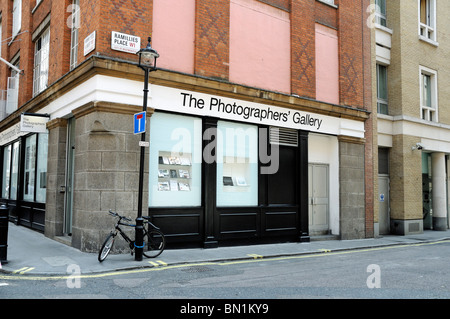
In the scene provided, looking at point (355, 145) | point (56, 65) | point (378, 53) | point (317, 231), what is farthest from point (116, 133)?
point (378, 53)

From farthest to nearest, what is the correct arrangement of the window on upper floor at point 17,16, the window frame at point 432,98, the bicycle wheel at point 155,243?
the window frame at point 432,98 → the window on upper floor at point 17,16 → the bicycle wheel at point 155,243

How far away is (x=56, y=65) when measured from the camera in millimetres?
12430

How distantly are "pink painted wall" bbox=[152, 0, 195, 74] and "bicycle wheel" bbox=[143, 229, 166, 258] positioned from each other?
435 cm

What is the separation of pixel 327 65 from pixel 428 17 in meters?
8.39

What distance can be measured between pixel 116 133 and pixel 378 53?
12.1 m

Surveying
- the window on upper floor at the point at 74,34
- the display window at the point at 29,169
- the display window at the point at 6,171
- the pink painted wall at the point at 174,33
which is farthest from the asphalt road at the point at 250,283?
the display window at the point at 6,171

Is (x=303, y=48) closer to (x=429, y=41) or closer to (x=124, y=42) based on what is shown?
(x=124, y=42)

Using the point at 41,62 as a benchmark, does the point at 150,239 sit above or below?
below

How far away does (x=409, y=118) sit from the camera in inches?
670

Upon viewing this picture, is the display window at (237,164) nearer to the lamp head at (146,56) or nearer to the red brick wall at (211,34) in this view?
the red brick wall at (211,34)

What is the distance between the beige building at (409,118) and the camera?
16844 mm

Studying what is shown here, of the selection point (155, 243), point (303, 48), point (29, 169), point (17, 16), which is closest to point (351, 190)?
point (303, 48)

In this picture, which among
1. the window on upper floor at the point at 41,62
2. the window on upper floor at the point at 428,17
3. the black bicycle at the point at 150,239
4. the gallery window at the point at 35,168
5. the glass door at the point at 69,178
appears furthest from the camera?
the window on upper floor at the point at 428,17

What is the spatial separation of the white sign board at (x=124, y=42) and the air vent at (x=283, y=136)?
491cm
